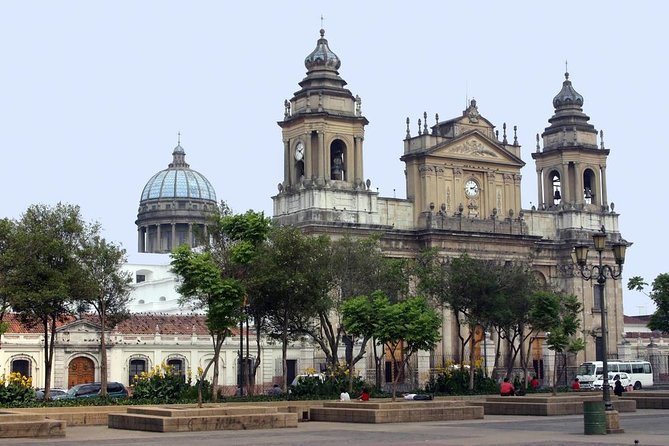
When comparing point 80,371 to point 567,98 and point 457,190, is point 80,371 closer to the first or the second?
point 457,190

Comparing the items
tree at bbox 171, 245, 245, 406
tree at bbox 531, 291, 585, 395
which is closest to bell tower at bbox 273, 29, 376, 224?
tree at bbox 531, 291, 585, 395

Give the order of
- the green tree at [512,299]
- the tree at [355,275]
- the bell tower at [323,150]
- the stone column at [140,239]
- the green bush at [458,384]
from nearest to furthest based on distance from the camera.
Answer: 1. the green bush at [458,384]
2. the tree at [355,275]
3. the green tree at [512,299]
4. the bell tower at [323,150]
5. the stone column at [140,239]

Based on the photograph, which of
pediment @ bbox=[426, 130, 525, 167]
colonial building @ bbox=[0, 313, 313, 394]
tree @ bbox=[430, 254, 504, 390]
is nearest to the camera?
tree @ bbox=[430, 254, 504, 390]

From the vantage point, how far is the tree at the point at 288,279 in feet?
179

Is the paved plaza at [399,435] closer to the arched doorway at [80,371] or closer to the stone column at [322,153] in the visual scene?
the arched doorway at [80,371]

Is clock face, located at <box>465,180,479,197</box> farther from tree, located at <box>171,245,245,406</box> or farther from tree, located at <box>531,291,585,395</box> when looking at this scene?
tree, located at <box>171,245,245,406</box>

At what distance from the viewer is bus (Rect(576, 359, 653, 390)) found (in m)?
79.2

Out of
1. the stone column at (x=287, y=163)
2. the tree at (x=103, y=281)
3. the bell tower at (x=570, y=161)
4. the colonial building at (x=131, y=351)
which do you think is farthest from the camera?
the bell tower at (x=570, y=161)

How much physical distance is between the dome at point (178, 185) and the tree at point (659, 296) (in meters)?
59.9

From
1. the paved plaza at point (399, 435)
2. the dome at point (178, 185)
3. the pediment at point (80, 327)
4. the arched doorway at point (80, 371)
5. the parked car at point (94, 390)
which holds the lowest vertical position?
the paved plaza at point (399, 435)

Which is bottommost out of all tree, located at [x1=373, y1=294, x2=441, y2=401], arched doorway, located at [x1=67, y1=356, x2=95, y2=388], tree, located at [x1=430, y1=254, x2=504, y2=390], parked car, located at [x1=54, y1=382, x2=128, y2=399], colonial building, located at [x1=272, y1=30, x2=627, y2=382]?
parked car, located at [x1=54, y1=382, x2=128, y2=399]

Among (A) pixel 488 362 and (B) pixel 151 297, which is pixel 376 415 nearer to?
(A) pixel 488 362

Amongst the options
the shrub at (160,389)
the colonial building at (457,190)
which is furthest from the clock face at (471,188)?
the shrub at (160,389)

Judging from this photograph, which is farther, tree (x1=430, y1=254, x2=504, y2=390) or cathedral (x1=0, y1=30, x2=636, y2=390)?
cathedral (x1=0, y1=30, x2=636, y2=390)
